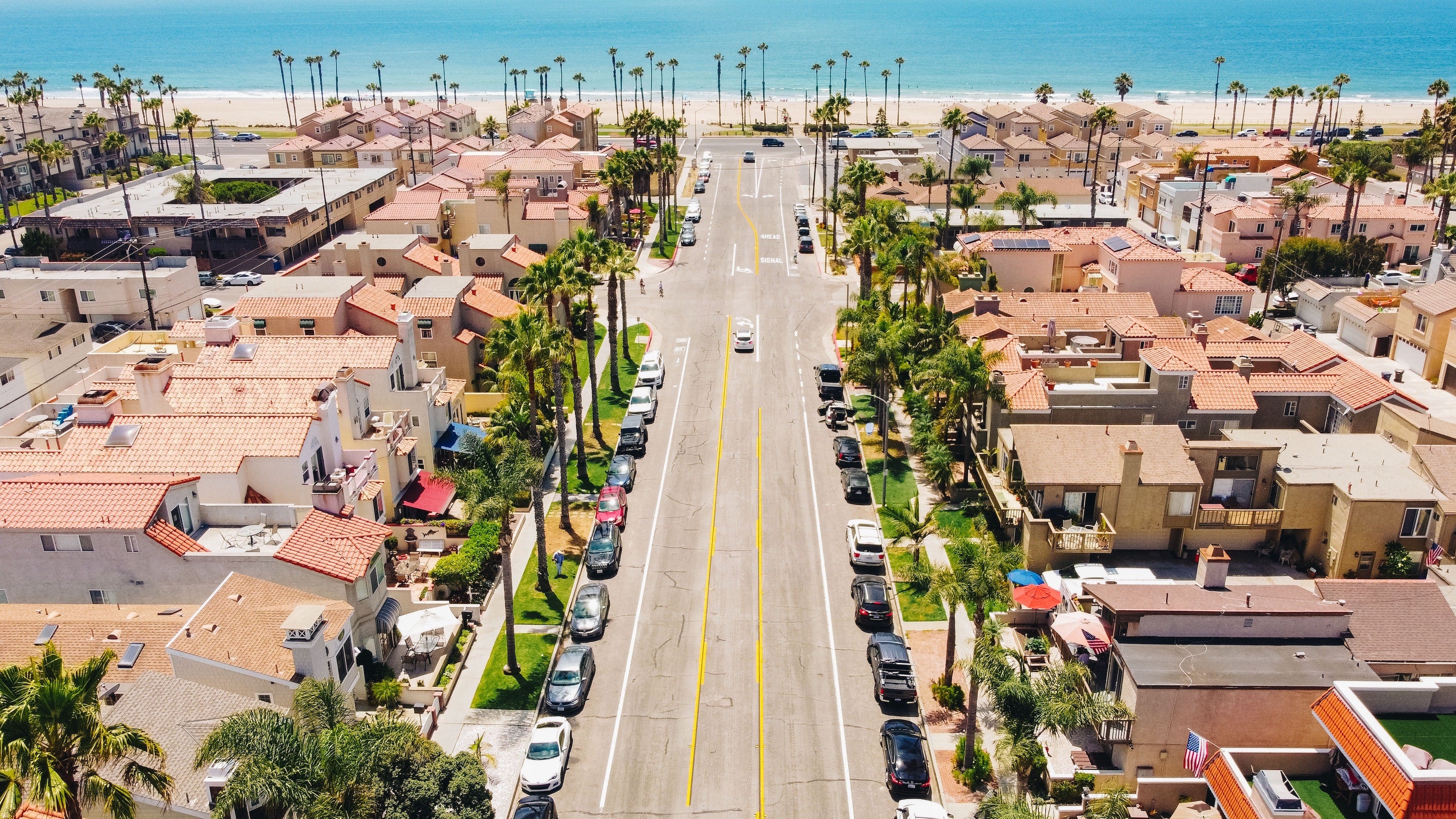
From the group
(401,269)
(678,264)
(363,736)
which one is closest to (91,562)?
(363,736)

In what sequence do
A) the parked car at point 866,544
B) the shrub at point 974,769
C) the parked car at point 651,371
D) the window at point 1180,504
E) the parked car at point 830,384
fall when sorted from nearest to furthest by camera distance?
the shrub at point 974,769
the window at point 1180,504
the parked car at point 866,544
the parked car at point 830,384
the parked car at point 651,371

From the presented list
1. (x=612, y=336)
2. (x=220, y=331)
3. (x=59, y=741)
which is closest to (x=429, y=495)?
(x=220, y=331)

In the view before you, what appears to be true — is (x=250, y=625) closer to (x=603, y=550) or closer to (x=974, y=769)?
(x=603, y=550)

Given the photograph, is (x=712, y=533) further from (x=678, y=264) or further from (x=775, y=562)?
(x=678, y=264)

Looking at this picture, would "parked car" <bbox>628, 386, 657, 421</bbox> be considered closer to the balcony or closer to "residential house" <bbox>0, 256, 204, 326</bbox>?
the balcony

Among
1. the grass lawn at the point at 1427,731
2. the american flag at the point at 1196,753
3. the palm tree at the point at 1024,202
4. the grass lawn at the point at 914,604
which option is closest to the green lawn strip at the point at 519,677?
the grass lawn at the point at 914,604

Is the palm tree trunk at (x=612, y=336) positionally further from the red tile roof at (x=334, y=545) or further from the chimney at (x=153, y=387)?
the chimney at (x=153, y=387)
